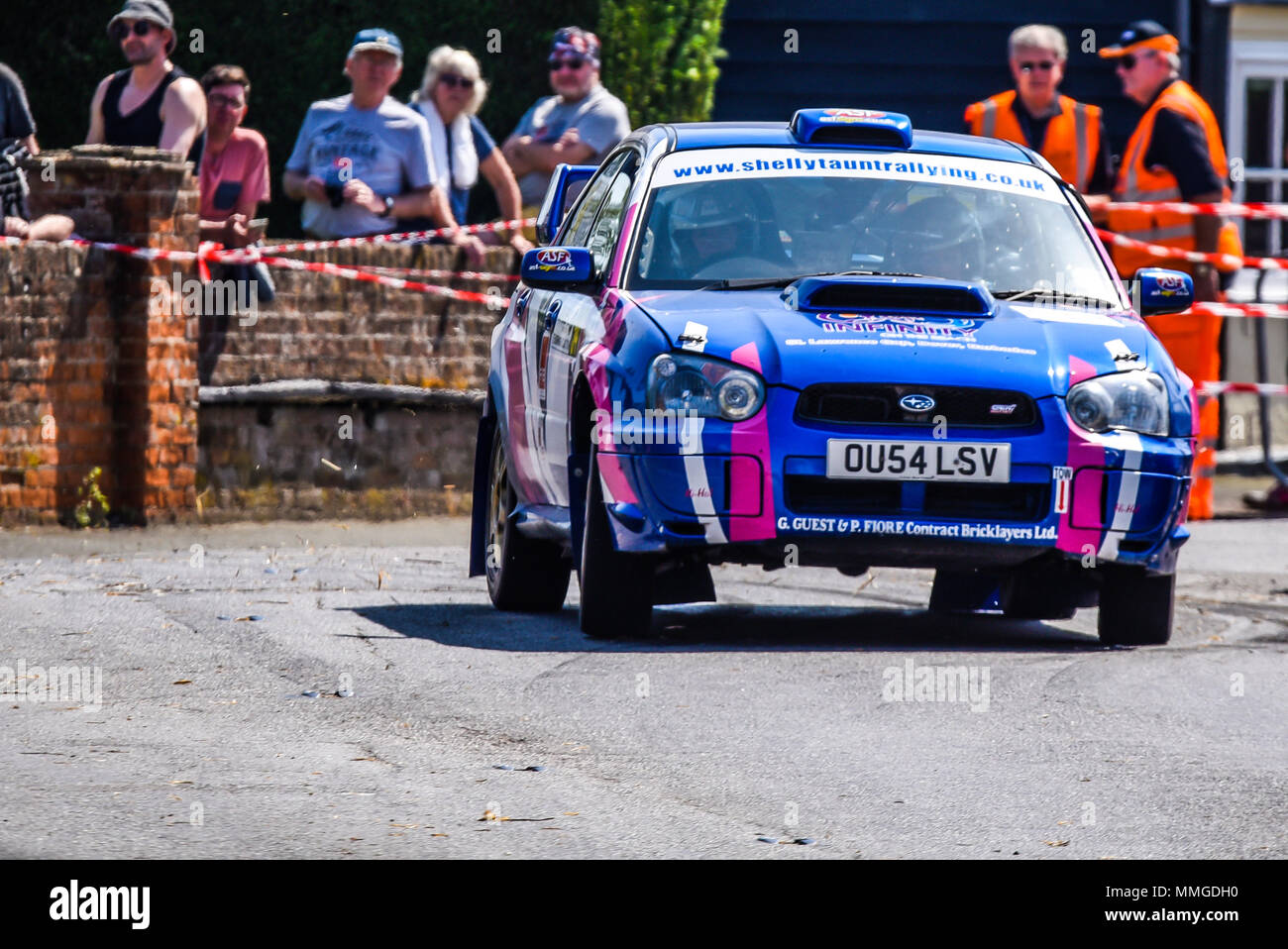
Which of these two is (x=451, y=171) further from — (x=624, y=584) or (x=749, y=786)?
(x=749, y=786)

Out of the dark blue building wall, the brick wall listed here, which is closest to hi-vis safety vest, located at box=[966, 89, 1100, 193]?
the dark blue building wall

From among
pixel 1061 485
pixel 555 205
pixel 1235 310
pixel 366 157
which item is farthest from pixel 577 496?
pixel 1235 310

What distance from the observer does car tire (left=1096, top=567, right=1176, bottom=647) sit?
8984 millimetres

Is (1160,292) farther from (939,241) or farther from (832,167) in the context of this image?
(832,167)

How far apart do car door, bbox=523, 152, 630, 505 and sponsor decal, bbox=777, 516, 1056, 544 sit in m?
1.00

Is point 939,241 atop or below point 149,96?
below

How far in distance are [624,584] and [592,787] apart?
2.42m

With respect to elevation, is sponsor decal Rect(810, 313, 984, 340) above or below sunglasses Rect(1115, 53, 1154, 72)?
below

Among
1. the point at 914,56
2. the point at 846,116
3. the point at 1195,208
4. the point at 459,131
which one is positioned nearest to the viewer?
the point at 846,116

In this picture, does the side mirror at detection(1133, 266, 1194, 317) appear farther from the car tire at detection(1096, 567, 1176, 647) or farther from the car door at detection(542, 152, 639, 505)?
the car door at detection(542, 152, 639, 505)

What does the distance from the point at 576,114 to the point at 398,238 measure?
141cm

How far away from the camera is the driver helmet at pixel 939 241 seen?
360 inches

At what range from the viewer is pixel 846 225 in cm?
920

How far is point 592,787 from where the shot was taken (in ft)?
20.5
